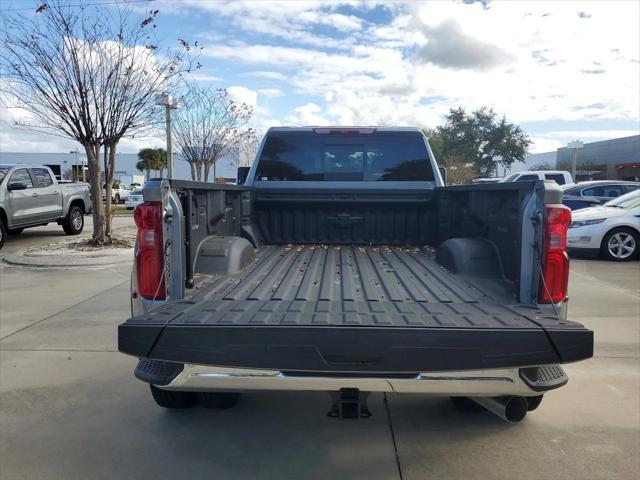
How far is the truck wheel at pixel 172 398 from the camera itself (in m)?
3.57


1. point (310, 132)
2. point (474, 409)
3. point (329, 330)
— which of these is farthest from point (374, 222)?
point (329, 330)

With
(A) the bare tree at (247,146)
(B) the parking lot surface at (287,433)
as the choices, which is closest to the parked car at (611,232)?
(B) the parking lot surface at (287,433)

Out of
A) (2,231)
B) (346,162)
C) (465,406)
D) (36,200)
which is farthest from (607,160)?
(465,406)

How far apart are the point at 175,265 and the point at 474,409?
2378mm

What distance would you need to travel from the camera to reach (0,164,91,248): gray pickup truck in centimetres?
1227

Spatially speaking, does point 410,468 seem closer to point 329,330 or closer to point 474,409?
point 474,409

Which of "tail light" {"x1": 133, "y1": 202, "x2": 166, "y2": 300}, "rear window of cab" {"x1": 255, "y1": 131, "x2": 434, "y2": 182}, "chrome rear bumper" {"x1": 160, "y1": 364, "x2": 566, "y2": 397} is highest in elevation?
"rear window of cab" {"x1": 255, "y1": 131, "x2": 434, "y2": 182}

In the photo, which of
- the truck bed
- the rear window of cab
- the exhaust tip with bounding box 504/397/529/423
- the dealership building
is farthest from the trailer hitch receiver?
the dealership building

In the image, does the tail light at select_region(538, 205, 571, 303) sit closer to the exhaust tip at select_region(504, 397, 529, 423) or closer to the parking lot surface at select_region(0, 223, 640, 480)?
the exhaust tip at select_region(504, 397, 529, 423)

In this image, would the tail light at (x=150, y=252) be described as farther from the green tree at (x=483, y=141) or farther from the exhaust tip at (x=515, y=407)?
the green tree at (x=483, y=141)

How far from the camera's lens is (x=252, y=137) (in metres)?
32.9

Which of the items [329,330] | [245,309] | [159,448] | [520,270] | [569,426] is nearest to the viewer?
[329,330]

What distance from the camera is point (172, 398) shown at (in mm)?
3645

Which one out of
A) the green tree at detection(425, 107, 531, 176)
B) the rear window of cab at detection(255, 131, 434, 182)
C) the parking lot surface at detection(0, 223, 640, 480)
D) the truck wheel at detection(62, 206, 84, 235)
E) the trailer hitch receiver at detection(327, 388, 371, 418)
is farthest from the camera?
the green tree at detection(425, 107, 531, 176)
